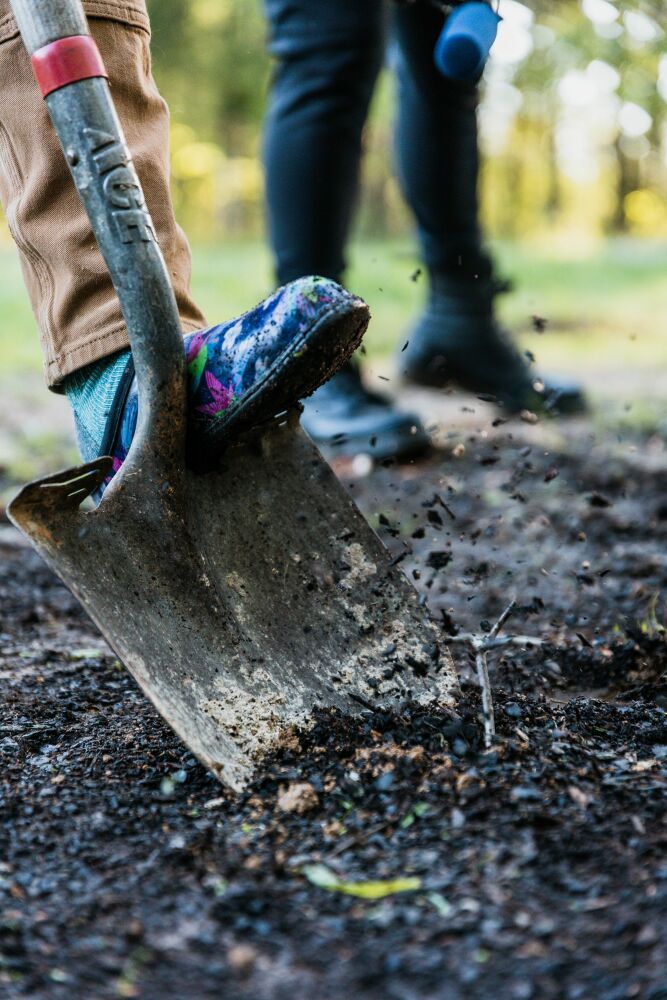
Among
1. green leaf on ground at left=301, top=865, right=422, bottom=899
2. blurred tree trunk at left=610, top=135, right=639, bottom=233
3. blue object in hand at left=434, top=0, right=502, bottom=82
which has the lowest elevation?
blurred tree trunk at left=610, top=135, right=639, bottom=233

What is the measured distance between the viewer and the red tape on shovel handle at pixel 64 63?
1370 mm

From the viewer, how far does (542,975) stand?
0.92m

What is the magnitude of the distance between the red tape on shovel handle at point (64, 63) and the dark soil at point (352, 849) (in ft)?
2.55

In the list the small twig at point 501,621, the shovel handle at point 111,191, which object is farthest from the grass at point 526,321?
the small twig at point 501,621

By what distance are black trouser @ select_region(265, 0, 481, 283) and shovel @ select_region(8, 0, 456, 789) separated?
144 centimetres

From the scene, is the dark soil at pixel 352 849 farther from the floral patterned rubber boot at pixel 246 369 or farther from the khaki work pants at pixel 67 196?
the khaki work pants at pixel 67 196

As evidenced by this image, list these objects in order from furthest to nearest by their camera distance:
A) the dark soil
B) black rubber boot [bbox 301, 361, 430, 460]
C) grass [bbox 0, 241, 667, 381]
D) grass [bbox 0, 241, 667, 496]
→ 1. grass [bbox 0, 241, 667, 381]
2. grass [bbox 0, 241, 667, 496]
3. black rubber boot [bbox 301, 361, 430, 460]
4. the dark soil

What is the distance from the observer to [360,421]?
2.98 meters

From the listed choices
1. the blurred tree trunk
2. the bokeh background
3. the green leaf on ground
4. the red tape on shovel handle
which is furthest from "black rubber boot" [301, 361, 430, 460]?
the blurred tree trunk

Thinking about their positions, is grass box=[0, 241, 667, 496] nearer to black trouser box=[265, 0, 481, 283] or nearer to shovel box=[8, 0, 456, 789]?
black trouser box=[265, 0, 481, 283]

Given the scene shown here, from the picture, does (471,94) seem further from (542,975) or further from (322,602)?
(542,975)

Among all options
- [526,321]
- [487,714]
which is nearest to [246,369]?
[487,714]

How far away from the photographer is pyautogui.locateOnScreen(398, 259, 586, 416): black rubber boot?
3361 mm

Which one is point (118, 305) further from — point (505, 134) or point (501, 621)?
point (505, 134)
